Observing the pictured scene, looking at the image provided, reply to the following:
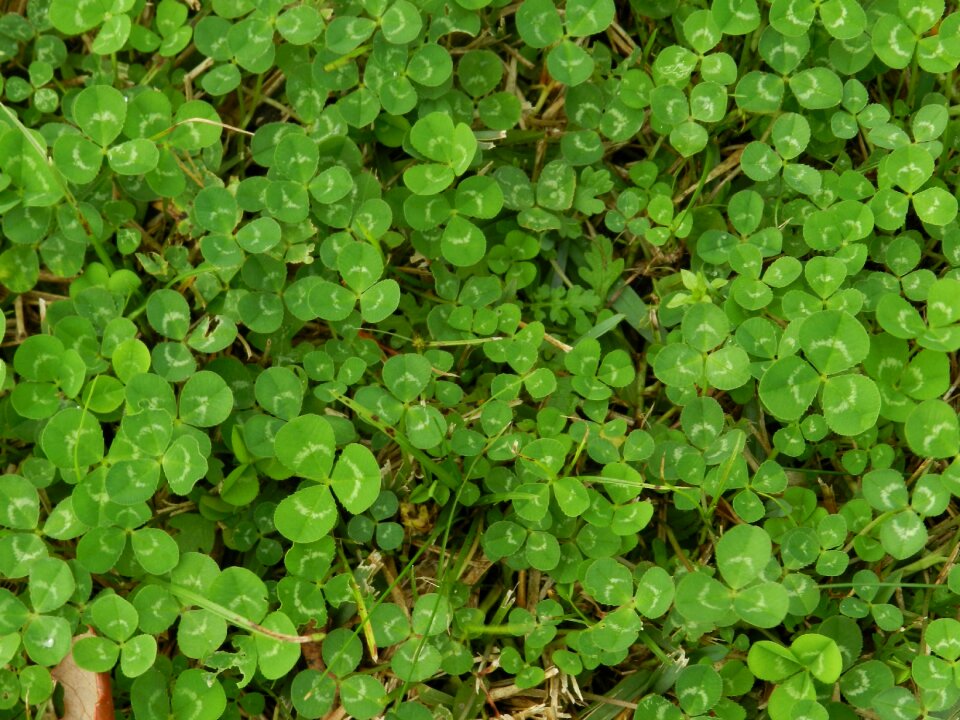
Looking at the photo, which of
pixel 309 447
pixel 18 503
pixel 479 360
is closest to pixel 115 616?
pixel 18 503

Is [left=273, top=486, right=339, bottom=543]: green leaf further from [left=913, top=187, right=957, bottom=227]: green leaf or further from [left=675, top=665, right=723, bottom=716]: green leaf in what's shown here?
[left=913, top=187, right=957, bottom=227]: green leaf

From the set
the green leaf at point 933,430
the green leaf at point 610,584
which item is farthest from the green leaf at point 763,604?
the green leaf at point 933,430

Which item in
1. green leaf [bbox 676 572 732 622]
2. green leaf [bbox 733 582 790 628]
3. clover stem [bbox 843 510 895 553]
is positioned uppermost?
clover stem [bbox 843 510 895 553]

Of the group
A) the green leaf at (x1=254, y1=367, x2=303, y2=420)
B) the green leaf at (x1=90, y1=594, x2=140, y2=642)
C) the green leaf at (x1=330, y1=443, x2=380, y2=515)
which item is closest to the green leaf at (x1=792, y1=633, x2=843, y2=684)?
the green leaf at (x1=330, y1=443, x2=380, y2=515)

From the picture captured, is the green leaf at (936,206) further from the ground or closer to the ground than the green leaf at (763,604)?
further from the ground

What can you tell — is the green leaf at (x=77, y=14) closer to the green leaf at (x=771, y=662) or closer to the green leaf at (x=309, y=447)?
the green leaf at (x=309, y=447)

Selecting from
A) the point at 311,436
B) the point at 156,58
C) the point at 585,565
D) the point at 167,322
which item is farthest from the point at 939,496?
the point at 156,58
